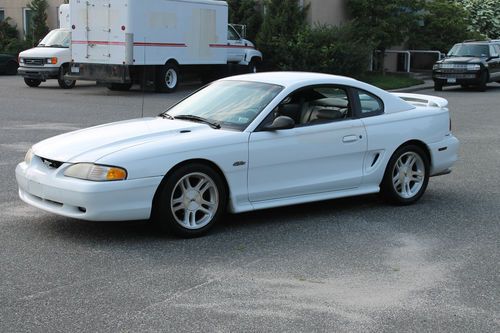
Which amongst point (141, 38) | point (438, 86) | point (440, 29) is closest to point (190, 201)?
point (141, 38)

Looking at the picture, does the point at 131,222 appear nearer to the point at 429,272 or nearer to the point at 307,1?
the point at 429,272

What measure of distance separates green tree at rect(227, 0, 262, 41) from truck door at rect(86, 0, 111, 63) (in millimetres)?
8576

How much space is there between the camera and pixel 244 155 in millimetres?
6535

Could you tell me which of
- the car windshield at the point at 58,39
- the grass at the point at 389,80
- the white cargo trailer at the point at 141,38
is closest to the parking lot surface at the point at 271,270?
the white cargo trailer at the point at 141,38

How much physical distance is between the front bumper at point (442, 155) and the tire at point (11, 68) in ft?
83.6

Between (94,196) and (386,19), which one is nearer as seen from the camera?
(94,196)

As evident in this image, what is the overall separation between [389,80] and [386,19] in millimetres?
2903

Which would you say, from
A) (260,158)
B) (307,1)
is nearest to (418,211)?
(260,158)

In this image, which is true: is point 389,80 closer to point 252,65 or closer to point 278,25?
point 278,25

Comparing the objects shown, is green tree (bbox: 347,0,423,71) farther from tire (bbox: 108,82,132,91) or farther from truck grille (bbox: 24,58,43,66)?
truck grille (bbox: 24,58,43,66)

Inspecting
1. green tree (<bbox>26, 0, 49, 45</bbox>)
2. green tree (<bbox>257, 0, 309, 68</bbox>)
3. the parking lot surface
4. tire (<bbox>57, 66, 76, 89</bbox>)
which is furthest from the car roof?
green tree (<bbox>26, 0, 49, 45</bbox>)

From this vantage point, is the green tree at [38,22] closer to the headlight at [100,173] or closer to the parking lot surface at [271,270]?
the parking lot surface at [271,270]

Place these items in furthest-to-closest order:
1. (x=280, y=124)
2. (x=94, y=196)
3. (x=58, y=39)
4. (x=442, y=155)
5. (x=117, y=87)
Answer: (x=58, y=39), (x=117, y=87), (x=442, y=155), (x=280, y=124), (x=94, y=196)

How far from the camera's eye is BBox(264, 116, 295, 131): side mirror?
6.70m
